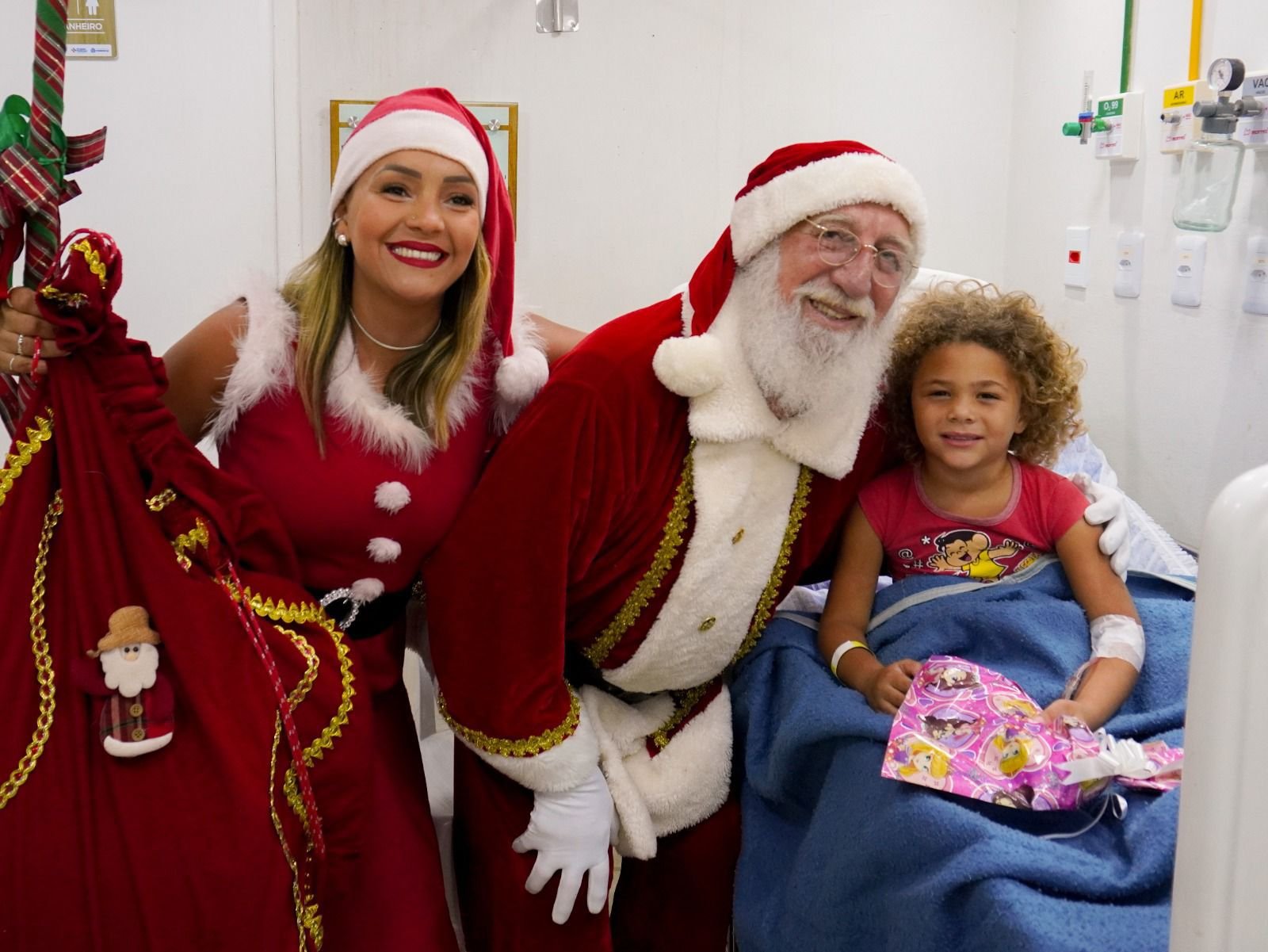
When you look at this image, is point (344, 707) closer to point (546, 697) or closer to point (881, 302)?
point (546, 697)

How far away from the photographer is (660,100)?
3189 millimetres

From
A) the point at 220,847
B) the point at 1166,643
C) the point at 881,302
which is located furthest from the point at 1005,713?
the point at 220,847

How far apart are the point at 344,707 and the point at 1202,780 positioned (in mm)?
968

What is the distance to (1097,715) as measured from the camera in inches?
50.5

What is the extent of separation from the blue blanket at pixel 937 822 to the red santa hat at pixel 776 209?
1.32ft

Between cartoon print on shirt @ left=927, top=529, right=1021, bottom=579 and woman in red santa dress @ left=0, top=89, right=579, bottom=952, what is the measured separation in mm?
A: 590

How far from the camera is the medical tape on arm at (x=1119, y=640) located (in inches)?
53.1

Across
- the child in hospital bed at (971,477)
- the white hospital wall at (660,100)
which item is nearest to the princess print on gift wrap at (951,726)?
the child in hospital bed at (971,477)

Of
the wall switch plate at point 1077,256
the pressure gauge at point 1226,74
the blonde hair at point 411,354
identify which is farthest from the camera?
the wall switch plate at point 1077,256

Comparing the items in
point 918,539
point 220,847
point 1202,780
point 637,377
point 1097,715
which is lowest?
point 220,847

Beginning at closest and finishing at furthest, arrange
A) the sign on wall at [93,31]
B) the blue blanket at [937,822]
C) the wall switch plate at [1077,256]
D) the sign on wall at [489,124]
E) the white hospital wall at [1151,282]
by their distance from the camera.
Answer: the blue blanket at [937,822] → the white hospital wall at [1151,282] → the wall switch plate at [1077,256] → the sign on wall at [93,31] → the sign on wall at [489,124]

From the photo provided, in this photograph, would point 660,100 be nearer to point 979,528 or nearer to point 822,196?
point 822,196

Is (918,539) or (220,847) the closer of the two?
(220,847)

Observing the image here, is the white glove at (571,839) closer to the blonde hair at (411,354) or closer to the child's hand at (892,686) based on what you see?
the child's hand at (892,686)
